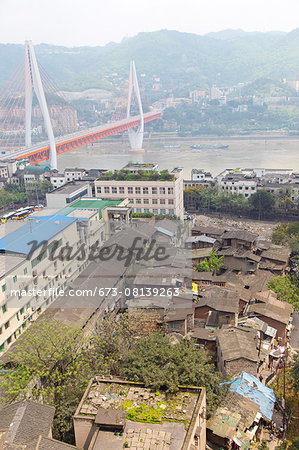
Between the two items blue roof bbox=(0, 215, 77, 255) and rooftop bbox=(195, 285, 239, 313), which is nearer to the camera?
rooftop bbox=(195, 285, 239, 313)

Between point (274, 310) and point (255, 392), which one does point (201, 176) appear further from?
point (255, 392)

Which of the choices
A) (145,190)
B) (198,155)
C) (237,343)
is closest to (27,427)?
(237,343)

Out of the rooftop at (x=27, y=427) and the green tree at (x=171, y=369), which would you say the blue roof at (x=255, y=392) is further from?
the rooftop at (x=27, y=427)

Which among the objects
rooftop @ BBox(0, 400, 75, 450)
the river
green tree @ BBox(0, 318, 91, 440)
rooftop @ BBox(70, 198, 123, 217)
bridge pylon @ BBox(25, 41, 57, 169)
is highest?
bridge pylon @ BBox(25, 41, 57, 169)

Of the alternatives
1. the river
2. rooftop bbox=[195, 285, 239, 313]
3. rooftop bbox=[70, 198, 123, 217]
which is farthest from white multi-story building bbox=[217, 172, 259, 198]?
rooftop bbox=[195, 285, 239, 313]

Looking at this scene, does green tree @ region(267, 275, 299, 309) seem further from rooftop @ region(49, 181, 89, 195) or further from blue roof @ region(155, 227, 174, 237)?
rooftop @ region(49, 181, 89, 195)

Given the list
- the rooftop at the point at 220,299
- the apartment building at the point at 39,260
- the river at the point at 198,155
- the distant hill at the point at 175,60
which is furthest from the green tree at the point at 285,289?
the distant hill at the point at 175,60
